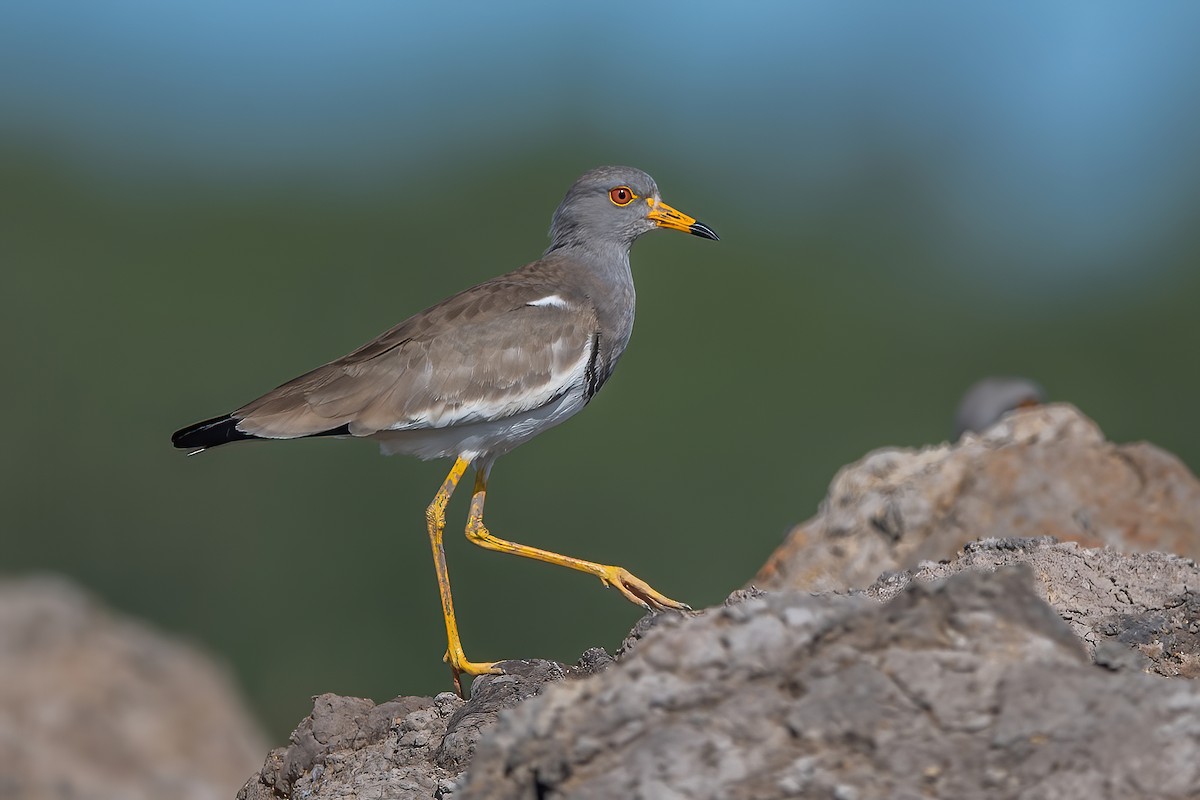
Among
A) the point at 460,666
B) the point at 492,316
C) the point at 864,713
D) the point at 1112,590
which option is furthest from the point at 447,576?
A: the point at 864,713

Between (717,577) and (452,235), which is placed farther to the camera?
(452,235)

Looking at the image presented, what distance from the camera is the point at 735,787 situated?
152 inches

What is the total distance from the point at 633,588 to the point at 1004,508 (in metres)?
2.39

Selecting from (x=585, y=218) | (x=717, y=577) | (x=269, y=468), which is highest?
(x=585, y=218)

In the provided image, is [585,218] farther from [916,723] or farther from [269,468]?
[269,468]

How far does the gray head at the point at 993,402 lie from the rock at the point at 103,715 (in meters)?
6.19

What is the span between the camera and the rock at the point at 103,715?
1042cm

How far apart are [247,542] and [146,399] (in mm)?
3366

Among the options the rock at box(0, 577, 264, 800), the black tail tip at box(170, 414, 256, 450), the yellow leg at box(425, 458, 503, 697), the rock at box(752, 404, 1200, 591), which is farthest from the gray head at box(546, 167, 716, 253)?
the rock at box(0, 577, 264, 800)

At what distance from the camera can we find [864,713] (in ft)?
13.0

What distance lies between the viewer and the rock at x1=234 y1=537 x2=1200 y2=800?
152 inches

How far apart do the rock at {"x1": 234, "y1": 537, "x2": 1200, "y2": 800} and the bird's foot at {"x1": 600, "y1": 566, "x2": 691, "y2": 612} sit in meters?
3.64

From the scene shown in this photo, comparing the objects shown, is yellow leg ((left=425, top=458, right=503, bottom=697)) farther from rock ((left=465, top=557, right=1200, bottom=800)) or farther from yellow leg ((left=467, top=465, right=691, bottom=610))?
rock ((left=465, top=557, right=1200, bottom=800))

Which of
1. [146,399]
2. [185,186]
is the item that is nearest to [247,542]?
[146,399]
